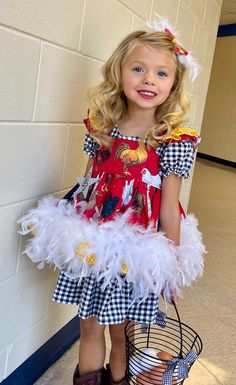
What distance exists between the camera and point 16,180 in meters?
1.28

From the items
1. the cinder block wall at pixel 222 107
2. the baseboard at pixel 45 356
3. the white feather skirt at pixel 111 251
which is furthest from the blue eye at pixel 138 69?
the cinder block wall at pixel 222 107

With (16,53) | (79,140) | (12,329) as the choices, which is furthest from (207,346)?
(16,53)

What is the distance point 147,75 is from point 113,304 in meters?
0.68

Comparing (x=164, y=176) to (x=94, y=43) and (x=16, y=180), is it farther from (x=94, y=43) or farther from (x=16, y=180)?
(x=94, y=43)

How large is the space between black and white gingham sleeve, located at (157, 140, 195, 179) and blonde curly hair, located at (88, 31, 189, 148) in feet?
0.17

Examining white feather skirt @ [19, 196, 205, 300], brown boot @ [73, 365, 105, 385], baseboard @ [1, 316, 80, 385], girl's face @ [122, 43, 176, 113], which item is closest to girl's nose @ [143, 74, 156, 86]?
girl's face @ [122, 43, 176, 113]

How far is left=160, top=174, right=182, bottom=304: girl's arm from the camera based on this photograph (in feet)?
4.22

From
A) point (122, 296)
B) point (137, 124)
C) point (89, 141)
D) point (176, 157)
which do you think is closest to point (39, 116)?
point (89, 141)

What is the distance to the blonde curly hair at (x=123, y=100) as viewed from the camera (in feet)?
4.25

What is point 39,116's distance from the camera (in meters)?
1.32

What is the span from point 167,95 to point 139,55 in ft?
0.49

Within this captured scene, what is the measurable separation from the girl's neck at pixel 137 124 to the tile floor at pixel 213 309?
0.98 metres

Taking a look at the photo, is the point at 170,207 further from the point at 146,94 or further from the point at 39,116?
the point at 39,116

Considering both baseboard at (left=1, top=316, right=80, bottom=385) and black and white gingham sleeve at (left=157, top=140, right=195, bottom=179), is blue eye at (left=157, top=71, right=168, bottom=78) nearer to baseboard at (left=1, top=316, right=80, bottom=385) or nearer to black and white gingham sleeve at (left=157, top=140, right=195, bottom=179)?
black and white gingham sleeve at (left=157, top=140, right=195, bottom=179)
